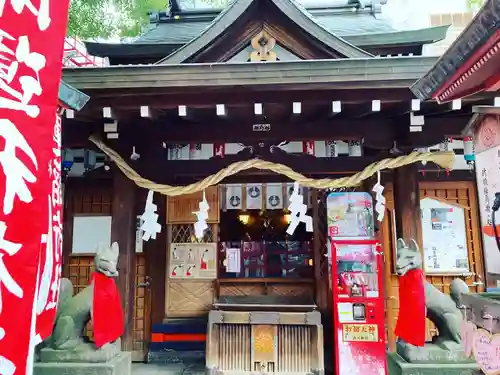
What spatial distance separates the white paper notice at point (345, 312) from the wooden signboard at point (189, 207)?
2.81 m

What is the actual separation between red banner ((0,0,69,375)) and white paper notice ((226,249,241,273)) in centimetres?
546

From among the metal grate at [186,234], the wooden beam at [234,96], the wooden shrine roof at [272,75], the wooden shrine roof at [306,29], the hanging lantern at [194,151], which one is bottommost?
the metal grate at [186,234]

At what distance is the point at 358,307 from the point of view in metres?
5.54

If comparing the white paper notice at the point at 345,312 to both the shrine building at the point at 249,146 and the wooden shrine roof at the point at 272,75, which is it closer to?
the shrine building at the point at 249,146

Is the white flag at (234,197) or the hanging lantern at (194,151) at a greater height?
the hanging lantern at (194,151)

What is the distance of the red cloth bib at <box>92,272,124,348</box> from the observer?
4.70 m

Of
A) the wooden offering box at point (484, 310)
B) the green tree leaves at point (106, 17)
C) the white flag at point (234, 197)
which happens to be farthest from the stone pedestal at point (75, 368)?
the green tree leaves at point (106, 17)

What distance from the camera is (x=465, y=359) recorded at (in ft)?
14.8

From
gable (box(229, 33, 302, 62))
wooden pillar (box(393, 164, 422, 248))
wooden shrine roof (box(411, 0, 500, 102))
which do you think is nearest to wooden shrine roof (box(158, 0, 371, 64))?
gable (box(229, 33, 302, 62))

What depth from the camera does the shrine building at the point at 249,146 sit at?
4.58 m

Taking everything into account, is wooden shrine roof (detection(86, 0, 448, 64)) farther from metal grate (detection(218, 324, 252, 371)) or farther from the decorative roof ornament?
metal grate (detection(218, 324, 252, 371))

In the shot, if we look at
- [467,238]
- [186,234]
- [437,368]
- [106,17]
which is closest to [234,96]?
[186,234]

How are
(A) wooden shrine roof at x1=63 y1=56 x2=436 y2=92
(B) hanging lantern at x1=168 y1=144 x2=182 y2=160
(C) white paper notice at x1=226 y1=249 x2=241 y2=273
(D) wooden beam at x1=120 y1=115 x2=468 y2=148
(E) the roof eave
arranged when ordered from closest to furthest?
(E) the roof eave
(A) wooden shrine roof at x1=63 y1=56 x2=436 y2=92
(D) wooden beam at x1=120 y1=115 x2=468 y2=148
(B) hanging lantern at x1=168 y1=144 x2=182 y2=160
(C) white paper notice at x1=226 y1=249 x2=241 y2=273

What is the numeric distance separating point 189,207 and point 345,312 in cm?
339
